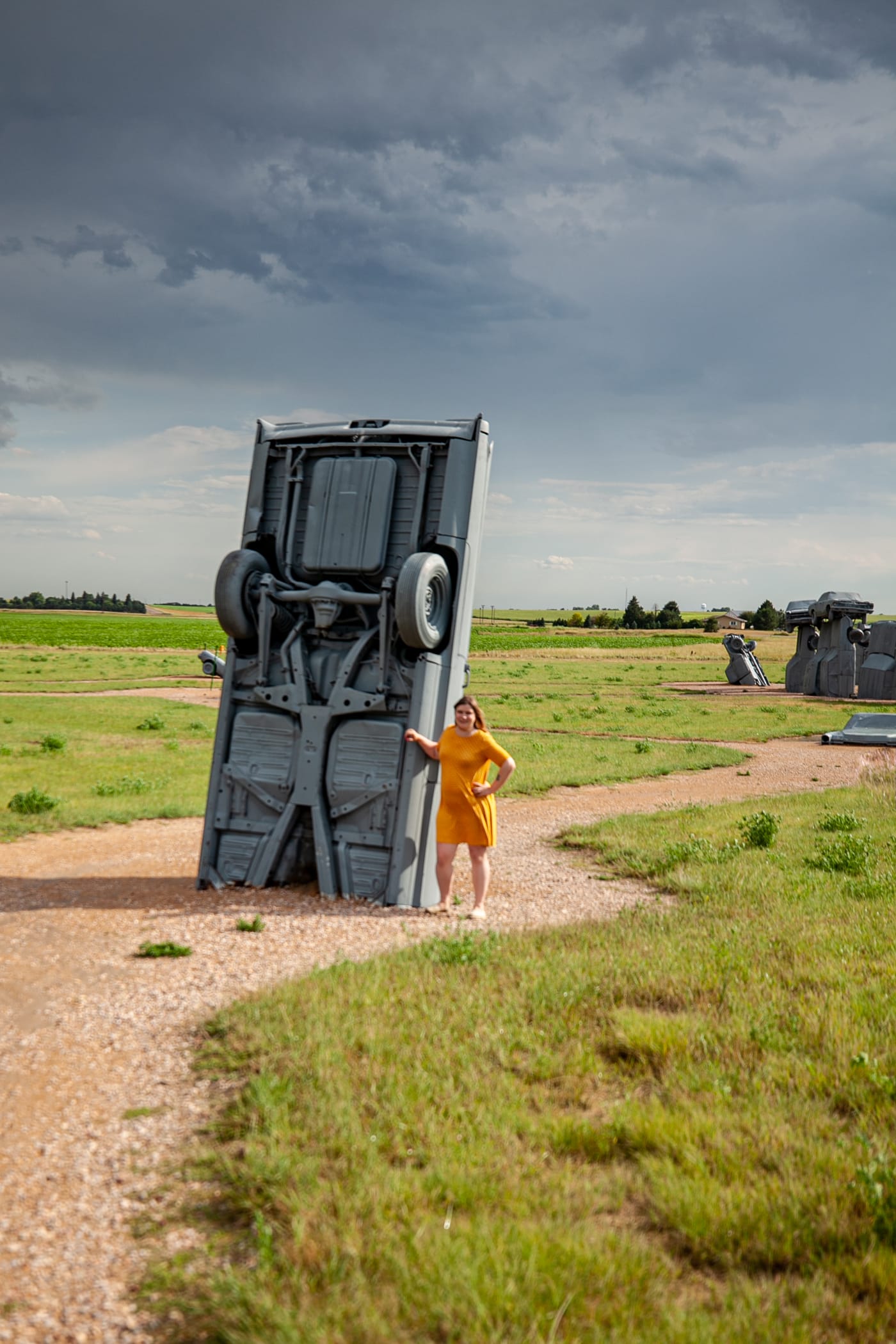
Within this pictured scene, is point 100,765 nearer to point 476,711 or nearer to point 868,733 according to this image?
point 476,711

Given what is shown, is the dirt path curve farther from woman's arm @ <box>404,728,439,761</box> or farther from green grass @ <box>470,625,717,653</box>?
green grass @ <box>470,625,717,653</box>

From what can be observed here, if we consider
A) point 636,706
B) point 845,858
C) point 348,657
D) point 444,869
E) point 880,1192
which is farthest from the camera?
point 636,706

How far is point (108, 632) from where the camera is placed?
3826 inches

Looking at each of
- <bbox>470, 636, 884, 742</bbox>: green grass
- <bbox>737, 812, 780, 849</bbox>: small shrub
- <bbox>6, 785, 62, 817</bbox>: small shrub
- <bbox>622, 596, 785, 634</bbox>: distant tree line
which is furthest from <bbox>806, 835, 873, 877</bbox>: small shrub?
<bbox>622, 596, 785, 634</bbox>: distant tree line

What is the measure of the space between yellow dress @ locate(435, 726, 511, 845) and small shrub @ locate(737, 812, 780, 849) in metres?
4.35

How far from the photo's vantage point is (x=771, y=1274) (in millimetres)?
3740

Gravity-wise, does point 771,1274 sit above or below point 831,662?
below

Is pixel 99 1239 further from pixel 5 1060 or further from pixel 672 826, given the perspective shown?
pixel 672 826

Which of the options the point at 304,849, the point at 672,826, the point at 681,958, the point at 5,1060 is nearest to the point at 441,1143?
the point at 5,1060

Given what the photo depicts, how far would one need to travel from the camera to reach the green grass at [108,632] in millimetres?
72375

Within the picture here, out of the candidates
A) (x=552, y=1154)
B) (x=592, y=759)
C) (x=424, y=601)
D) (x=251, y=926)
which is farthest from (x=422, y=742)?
(x=592, y=759)

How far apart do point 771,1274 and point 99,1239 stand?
264 cm

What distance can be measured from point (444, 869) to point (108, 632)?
9445 centimetres

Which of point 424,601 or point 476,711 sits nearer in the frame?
point 476,711
